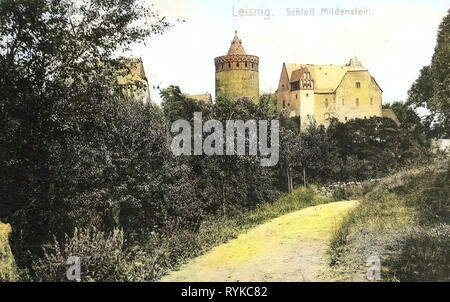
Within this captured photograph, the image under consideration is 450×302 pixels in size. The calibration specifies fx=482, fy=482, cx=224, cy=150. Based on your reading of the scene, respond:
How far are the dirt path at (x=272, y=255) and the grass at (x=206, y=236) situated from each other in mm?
272

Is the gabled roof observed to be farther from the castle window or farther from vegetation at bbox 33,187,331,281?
vegetation at bbox 33,187,331,281

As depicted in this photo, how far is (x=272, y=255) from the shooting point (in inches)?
444

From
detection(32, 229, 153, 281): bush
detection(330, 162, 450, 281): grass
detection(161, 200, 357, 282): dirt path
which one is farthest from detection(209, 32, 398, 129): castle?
detection(32, 229, 153, 281): bush

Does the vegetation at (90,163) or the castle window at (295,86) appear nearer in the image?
the vegetation at (90,163)

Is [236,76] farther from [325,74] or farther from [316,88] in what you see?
[325,74]

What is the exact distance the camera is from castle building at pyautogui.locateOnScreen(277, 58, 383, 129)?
45.3 metres

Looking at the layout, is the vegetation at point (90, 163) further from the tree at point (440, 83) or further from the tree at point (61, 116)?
the tree at point (440, 83)

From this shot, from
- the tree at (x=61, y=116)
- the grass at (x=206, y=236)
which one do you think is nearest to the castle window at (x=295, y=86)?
the grass at (x=206, y=236)

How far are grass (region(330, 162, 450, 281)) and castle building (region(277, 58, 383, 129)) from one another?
2844 cm

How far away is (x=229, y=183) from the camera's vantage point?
16.0 m

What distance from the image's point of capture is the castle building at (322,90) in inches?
1782

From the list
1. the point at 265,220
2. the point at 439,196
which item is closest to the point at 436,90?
the point at 439,196

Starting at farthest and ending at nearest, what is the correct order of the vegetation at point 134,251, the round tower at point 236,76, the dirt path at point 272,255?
the round tower at point 236,76, the dirt path at point 272,255, the vegetation at point 134,251

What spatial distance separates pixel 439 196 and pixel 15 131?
11291 mm
